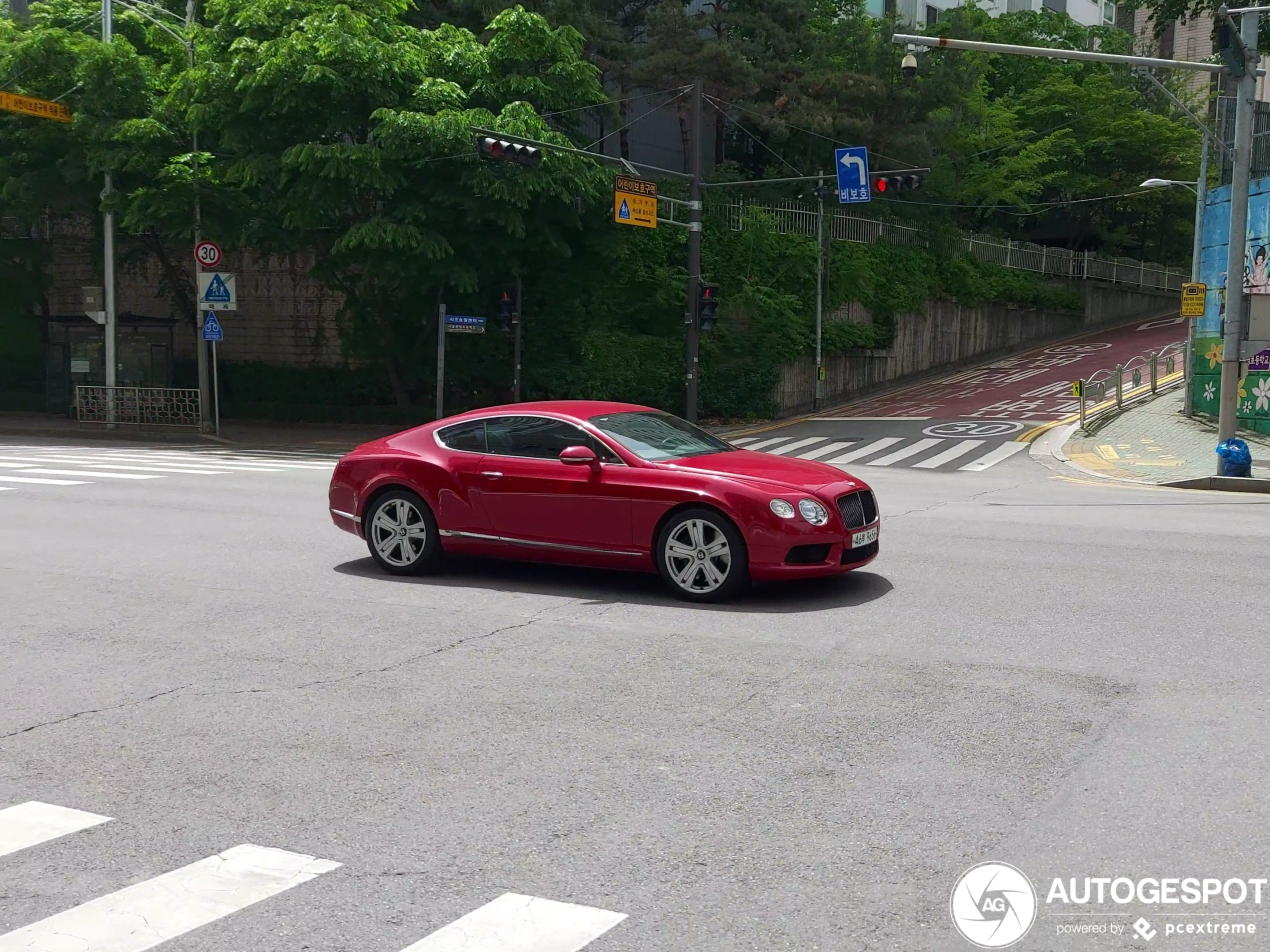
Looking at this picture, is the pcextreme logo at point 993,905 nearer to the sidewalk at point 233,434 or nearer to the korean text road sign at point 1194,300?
the korean text road sign at point 1194,300

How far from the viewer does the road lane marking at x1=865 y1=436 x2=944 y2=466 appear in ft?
83.3

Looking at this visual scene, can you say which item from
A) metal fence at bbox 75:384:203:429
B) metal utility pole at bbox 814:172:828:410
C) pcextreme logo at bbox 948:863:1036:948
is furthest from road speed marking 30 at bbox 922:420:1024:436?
Answer: pcextreme logo at bbox 948:863:1036:948

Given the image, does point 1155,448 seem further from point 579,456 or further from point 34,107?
point 34,107

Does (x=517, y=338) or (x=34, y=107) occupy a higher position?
(x=34, y=107)

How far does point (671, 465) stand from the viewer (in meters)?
9.61

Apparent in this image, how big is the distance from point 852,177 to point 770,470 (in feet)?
66.1

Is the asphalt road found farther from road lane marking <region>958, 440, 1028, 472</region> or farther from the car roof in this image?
road lane marking <region>958, 440, 1028, 472</region>

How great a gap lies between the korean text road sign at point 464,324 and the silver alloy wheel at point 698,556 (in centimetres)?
2108

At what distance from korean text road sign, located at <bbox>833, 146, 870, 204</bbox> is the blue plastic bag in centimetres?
1093

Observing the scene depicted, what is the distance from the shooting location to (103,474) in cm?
1983

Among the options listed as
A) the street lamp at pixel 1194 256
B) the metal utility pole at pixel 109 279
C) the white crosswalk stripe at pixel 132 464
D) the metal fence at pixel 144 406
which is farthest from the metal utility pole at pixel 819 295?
the metal utility pole at pixel 109 279

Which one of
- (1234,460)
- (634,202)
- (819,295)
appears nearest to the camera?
(1234,460)

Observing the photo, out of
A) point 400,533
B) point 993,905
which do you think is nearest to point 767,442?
point 400,533

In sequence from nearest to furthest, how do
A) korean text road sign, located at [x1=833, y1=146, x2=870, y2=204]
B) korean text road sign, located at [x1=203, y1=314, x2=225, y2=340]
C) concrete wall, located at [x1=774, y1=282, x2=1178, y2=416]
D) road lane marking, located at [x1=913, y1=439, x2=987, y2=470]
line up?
1. road lane marking, located at [x1=913, y1=439, x2=987, y2=470]
2. korean text road sign, located at [x1=833, y1=146, x2=870, y2=204]
3. korean text road sign, located at [x1=203, y1=314, x2=225, y2=340]
4. concrete wall, located at [x1=774, y1=282, x2=1178, y2=416]
